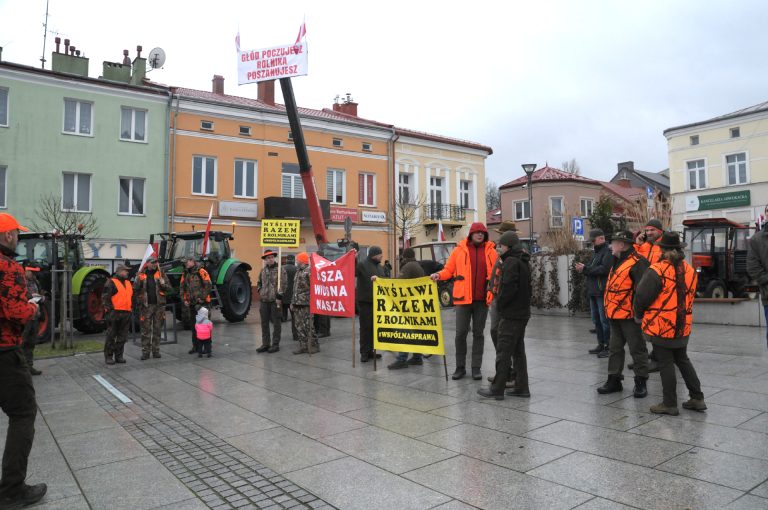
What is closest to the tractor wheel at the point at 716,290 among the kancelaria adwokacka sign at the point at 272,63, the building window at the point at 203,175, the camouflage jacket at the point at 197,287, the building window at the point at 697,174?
the kancelaria adwokacka sign at the point at 272,63

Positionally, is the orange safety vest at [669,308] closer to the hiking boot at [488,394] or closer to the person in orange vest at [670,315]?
the person in orange vest at [670,315]

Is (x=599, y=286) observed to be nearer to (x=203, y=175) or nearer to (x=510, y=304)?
(x=510, y=304)

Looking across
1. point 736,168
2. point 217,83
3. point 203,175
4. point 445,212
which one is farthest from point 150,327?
point 736,168

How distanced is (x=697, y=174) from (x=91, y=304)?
33.9 meters

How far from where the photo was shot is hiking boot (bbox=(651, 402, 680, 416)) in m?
5.38

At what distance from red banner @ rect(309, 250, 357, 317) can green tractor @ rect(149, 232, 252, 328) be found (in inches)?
249

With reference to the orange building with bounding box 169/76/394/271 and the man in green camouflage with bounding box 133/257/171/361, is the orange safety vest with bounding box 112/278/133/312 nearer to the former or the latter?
the man in green camouflage with bounding box 133/257/171/361

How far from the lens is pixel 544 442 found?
4770 mm

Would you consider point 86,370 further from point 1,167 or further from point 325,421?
point 1,167

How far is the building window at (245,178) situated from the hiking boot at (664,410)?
24.1 metres

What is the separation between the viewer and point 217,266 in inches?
617

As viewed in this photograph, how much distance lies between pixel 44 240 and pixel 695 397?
1338 centimetres

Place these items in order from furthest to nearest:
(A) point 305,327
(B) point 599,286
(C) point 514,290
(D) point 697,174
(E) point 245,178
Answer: (D) point 697,174
(E) point 245,178
(A) point 305,327
(B) point 599,286
(C) point 514,290

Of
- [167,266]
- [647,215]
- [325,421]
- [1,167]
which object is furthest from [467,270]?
[647,215]
